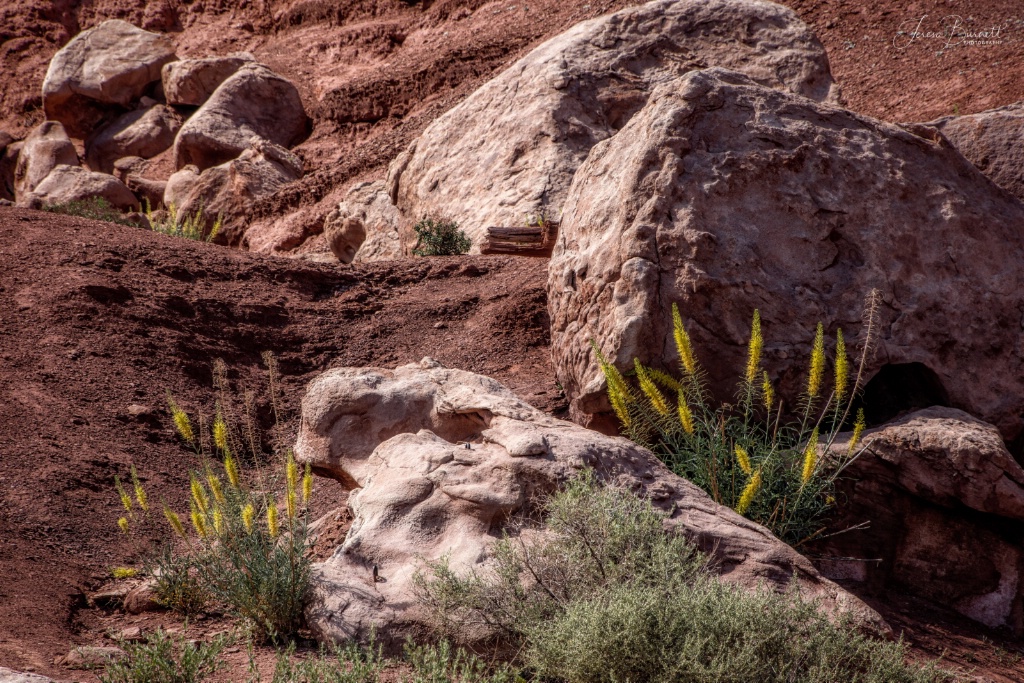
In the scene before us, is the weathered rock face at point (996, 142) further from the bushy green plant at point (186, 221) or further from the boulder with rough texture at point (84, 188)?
the boulder with rough texture at point (84, 188)

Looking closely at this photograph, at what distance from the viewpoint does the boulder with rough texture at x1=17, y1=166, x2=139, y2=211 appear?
44.3 feet

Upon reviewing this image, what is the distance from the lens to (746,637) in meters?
2.80

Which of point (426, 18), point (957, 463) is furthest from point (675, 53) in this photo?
point (426, 18)

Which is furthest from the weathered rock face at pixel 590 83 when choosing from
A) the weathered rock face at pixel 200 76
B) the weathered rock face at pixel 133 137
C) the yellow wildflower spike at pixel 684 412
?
the weathered rock face at pixel 133 137

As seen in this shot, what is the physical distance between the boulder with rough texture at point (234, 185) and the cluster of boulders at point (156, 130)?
17 millimetres

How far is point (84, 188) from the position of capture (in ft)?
44.9

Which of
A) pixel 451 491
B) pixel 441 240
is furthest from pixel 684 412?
pixel 441 240

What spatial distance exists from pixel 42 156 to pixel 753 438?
14821 millimetres

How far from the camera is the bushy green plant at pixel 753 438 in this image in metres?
3.96

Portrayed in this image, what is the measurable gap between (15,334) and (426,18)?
12.2 metres

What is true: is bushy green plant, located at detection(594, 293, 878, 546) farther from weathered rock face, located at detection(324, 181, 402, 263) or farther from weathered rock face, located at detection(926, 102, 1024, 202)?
weathered rock face, located at detection(324, 181, 402, 263)

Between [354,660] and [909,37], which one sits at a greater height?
[909,37]

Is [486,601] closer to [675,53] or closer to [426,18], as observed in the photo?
[675,53]

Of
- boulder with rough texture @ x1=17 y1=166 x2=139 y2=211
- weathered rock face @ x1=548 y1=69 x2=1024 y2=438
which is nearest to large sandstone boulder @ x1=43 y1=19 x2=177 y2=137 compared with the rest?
boulder with rough texture @ x1=17 y1=166 x2=139 y2=211
